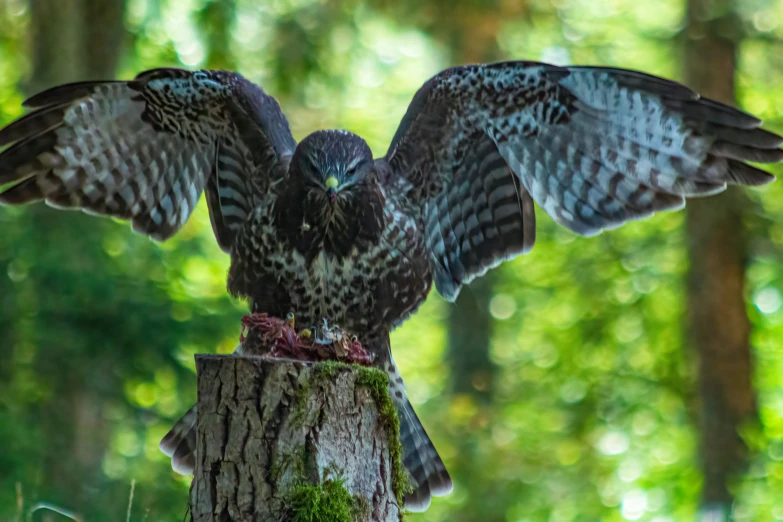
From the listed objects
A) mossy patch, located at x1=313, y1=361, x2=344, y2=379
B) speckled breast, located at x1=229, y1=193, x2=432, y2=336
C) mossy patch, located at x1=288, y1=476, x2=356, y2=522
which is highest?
speckled breast, located at x1=229, y1=193, x2=432, y2=336

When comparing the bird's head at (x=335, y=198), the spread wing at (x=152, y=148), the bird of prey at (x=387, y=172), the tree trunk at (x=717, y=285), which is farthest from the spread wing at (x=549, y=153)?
the tree trunk at (x=717, y=285)

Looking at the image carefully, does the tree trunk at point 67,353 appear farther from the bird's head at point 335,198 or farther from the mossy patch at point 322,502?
the mossy patch at point 322,502

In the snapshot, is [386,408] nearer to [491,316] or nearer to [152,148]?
[152,148]

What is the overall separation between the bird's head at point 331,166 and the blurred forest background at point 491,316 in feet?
5.46

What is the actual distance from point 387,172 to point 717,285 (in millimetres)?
4784

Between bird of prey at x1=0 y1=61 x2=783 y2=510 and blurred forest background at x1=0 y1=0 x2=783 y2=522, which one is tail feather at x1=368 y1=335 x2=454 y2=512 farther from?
blurred forest background at x1=0 y1=0 x2=783 y2=522

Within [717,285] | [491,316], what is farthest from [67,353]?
[717,285]

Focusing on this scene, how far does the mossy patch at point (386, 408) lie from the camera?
322 cm

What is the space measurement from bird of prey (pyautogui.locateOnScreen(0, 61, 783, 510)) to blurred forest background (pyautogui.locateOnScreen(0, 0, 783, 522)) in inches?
56.7

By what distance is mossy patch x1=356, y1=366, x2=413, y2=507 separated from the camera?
3.22 metres

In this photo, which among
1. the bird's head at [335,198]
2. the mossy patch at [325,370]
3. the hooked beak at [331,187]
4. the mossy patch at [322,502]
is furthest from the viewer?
the bird's head at [335,198]

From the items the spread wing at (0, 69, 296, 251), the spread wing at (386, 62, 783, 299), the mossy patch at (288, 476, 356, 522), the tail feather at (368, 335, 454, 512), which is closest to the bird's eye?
the spread wing at (386, 62, 783, 299)

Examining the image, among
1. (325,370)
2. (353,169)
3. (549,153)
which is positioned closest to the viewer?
(325,370)

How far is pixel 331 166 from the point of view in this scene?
15.1ft
